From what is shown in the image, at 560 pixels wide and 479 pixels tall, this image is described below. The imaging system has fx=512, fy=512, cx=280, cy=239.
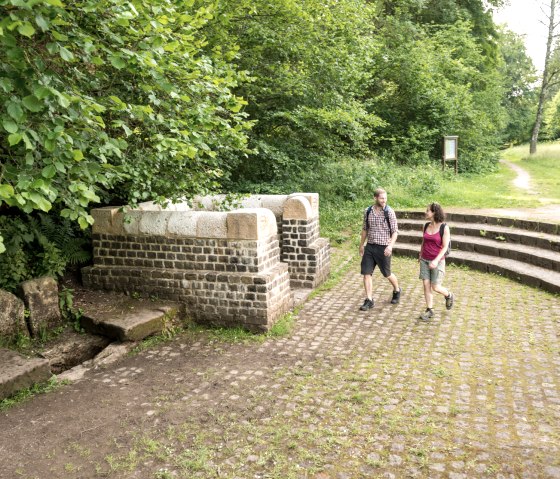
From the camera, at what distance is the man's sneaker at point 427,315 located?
23.2 ft

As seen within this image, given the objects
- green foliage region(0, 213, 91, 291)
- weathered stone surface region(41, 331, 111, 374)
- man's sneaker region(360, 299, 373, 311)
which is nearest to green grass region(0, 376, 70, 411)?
weathered stone surface region(41, 331, 111, 374)

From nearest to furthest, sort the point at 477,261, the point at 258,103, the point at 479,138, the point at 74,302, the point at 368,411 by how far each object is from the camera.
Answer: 1. the point at 368,411
2. the point at 74,302
3. the point at 477,261
4. the point at 258,103
5. the point at 479,138

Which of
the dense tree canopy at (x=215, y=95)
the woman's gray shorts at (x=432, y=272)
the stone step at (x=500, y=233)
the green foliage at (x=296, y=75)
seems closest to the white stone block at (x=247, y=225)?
the dense tree canopy at (x=215, y=95)

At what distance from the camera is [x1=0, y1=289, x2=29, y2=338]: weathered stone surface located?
6027 mm

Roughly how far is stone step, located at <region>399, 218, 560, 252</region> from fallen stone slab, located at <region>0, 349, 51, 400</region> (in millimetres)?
8797

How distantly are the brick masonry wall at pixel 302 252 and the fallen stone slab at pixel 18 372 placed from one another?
14.3ft

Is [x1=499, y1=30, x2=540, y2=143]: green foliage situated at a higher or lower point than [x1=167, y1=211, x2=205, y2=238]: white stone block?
higher

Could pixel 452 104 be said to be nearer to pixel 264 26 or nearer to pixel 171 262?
pixel 264 26

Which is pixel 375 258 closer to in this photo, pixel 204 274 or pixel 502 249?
pixel 204 274

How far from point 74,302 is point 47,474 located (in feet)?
11.7

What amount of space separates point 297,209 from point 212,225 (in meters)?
1.99

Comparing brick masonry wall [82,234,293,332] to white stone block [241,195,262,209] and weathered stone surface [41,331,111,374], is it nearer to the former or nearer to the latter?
weathered stone surface [41,331,111,374]

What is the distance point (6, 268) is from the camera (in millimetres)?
6438

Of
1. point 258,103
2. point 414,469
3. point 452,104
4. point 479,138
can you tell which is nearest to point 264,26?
point 258,103
